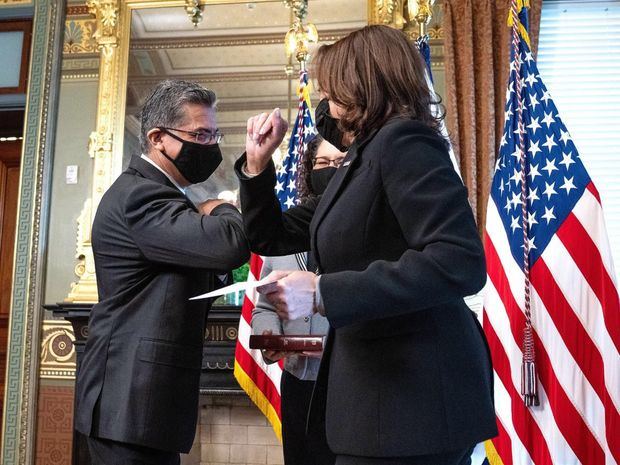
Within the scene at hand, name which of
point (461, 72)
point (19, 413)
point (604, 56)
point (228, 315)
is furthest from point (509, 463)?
point (19, 413)

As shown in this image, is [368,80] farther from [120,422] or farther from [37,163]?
[37,163]

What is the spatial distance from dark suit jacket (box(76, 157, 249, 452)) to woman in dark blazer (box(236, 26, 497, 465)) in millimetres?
477

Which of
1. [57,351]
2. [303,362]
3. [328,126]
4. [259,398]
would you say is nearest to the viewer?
[328,126]

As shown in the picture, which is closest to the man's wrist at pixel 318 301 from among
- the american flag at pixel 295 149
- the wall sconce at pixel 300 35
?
the american flag at pixel 295 149

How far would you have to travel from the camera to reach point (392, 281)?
41.4 inches

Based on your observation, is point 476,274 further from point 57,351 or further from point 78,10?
point 78,10

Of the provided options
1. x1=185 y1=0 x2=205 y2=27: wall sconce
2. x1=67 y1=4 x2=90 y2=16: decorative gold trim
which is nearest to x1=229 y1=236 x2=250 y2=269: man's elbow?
x1=185 y1=0 x2=205 y2=27: wall sconce

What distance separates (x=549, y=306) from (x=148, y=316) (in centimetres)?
169

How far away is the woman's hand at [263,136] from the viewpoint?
4.68ft

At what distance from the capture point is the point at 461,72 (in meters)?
3.94

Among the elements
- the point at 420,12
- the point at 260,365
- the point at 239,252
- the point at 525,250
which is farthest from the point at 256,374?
the point at 420,12

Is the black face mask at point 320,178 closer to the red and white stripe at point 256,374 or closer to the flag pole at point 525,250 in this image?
the red and white stripe at point 256,374

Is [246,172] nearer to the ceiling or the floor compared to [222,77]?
nearer to the floor

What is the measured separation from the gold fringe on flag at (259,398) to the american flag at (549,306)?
951 millimetres
